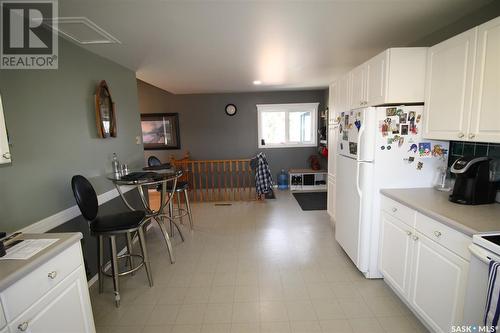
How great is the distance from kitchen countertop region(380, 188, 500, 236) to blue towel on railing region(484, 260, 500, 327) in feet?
0.72

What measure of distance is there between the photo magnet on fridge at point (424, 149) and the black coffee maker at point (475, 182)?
15.1 inches

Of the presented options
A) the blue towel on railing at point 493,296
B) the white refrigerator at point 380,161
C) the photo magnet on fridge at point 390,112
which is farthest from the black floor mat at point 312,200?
the blue towel on railing at point 493,296

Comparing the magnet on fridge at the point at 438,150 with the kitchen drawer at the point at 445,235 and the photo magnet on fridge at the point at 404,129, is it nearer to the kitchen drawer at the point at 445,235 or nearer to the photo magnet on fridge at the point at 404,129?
the photo magnet on fridge at the point at 404,129

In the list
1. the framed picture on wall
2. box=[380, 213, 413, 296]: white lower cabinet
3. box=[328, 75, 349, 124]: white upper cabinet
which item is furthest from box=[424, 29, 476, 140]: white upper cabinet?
the framed picture on wall

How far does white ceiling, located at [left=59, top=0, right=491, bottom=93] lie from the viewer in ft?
5.60

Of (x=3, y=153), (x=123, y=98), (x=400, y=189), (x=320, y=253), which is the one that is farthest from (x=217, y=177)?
(x=3, y=153)

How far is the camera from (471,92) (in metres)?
1.62

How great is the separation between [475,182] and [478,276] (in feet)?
2.49

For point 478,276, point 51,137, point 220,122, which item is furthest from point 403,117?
point 220,122

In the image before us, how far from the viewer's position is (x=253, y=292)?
220 cm

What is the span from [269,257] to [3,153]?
8.10 ft

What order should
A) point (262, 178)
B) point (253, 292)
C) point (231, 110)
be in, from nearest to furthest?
point (253, 292)
point (262, 178)
point (231, 110)

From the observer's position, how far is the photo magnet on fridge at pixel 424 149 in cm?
212

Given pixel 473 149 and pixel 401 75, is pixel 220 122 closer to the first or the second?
pixel 401 75
